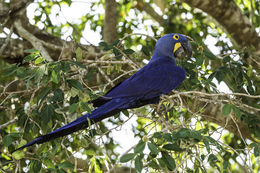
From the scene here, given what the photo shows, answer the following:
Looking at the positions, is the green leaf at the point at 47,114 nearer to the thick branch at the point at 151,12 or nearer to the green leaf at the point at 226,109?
the green leaf at the point at 226,109

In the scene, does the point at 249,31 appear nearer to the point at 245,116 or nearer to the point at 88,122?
the point at 245,116

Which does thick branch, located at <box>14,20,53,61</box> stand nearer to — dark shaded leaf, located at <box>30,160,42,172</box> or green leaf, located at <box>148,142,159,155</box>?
dark shaded leaf, located at <box>30,160,42,172</box>

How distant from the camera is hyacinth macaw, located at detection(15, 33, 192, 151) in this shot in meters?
2.29

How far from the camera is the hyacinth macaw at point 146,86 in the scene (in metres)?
2.29

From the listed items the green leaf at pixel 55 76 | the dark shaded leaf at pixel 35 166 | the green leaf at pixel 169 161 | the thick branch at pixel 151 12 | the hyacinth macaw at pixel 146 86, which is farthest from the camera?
the thick branch at pixel 151 12

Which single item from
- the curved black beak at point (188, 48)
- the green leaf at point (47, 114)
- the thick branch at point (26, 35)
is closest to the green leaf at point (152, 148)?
the green leaf at point (47, 114)

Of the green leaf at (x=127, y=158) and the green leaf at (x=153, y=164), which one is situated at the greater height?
the green leaf at (x=127, y=158)

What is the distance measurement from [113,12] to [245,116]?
185cm

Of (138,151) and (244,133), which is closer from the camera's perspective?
(138,151)

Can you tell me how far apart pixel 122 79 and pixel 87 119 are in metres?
1.59

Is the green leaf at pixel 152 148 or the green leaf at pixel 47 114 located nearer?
the green leaf at pixel 152 148

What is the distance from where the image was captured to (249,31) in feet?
12.8

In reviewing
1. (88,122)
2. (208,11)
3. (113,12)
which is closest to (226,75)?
(208,11)

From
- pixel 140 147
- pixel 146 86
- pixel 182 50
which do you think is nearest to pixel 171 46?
pixel 182 50
